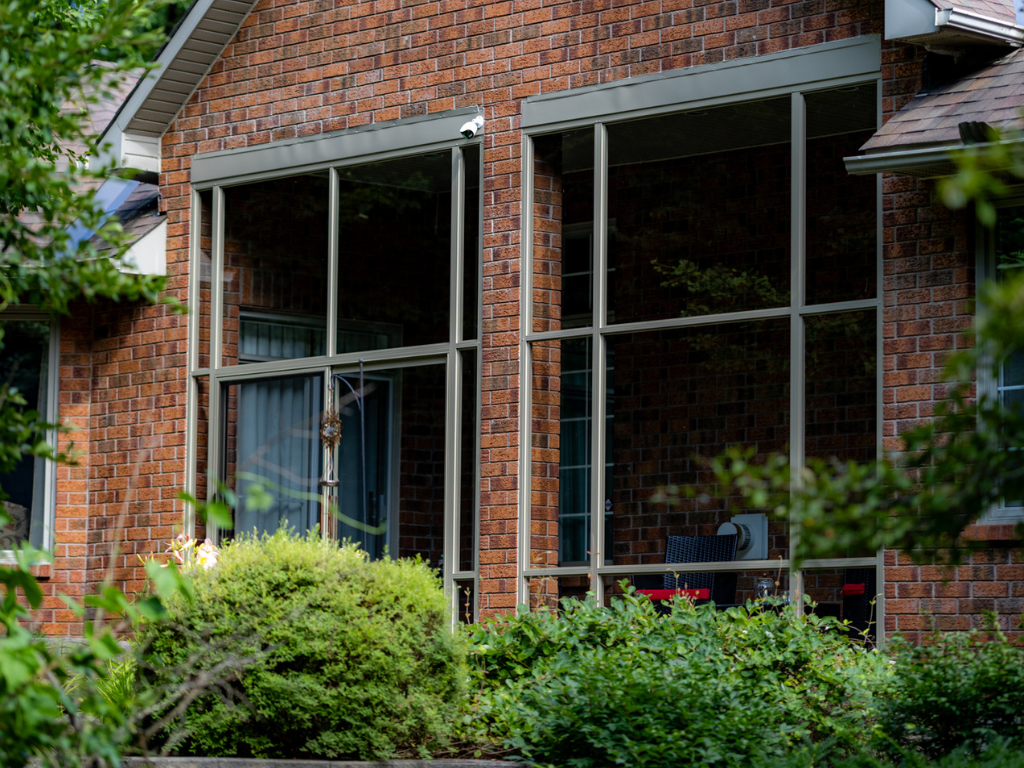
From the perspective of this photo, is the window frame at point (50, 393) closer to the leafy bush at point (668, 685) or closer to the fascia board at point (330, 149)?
the fascia board at point (330, 149)

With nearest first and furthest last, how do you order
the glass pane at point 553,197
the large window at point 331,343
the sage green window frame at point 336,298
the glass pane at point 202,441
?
the glass pane at point 553,197
the sage green window frame at point 336,298
the large window at point 331,343
the glass pane at point 202,441

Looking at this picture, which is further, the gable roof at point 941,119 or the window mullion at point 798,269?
the window mullion at point 798,269

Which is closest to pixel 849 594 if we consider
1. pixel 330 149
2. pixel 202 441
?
pixel 330 149

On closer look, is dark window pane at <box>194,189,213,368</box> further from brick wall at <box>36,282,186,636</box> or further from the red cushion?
the red cushion

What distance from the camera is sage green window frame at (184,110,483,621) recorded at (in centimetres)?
950

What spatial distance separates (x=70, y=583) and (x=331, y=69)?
4701 millimetres

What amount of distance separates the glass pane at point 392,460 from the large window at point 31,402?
8.70 feet

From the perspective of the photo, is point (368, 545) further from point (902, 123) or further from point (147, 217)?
point (902, 123)

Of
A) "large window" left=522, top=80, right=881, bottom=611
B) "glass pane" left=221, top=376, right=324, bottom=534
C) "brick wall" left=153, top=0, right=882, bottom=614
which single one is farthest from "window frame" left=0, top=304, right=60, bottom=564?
"large window" left=522, top=80, right=881, bottom=611

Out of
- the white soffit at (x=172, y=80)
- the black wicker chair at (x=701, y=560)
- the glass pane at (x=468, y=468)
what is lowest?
the black wicker chair at (x=701, y=560)

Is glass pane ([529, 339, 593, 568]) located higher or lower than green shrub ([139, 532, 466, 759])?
higher

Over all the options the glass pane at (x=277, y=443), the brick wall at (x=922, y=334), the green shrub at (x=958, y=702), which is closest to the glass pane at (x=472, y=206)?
the glass pane at (x=277, y=443)

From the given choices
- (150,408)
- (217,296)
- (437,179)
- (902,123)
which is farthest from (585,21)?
(150,408)

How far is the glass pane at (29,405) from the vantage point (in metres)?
11.5
